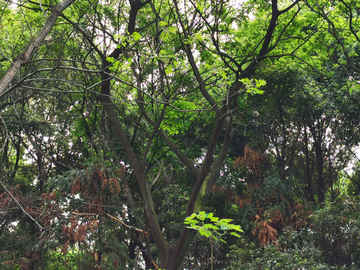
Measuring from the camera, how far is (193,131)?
1154cm

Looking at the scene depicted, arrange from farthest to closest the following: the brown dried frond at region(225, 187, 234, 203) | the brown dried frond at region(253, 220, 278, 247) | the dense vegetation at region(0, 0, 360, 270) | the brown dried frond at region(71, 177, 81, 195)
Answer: the brown dried frond at region(225, 187, 234, 203)
the brown dried frond at region(253, 220, 278, 247)
the brown dried frond at region(71, 177, 81, 195)
the dense vegetation at region(0, 0, 360, 270)

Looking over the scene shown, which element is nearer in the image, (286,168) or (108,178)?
(108,178)

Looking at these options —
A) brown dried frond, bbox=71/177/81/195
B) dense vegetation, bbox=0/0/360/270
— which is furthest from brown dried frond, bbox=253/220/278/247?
brown dried frond, bbox=71/177/81/195

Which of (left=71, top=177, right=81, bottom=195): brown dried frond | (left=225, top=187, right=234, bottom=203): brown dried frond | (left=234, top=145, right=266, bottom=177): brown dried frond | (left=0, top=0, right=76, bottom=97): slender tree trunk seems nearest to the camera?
(left=0, top=0, right=76, bottom=97): slender tree trunk

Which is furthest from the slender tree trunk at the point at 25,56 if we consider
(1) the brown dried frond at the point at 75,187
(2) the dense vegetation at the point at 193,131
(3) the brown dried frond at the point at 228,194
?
(3) the brown dried frond at the point at 228,194

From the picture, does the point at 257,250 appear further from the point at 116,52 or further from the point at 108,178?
the point at 116,52

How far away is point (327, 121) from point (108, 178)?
6.23 m

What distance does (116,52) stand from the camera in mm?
6488

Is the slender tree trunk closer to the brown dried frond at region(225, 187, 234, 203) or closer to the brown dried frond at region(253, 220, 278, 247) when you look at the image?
the brown dried frond at region(253, 220, 278, 247)

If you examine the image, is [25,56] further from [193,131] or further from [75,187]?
[193,131]

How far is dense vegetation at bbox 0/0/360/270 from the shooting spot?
6793 mm

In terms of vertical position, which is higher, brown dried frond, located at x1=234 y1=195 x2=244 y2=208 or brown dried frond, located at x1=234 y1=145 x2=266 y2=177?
brown dried frond, located at x1=234 y1=145 x2=266 y2=177

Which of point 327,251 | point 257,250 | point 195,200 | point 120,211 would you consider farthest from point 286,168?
point 120,211

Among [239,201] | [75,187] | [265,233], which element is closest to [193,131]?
[239,201]
